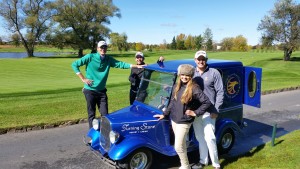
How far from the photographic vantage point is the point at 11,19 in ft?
204

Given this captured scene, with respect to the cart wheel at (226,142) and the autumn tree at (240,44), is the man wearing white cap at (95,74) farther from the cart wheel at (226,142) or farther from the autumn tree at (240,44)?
the autumn tree at (240,44)

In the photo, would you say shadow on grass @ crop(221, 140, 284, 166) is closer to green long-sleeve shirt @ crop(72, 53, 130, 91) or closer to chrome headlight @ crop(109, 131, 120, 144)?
chrome headlight @ crop(109, 131, 120, 144)

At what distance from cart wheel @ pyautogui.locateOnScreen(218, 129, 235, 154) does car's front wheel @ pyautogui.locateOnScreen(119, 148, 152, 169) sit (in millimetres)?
1833

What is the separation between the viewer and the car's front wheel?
504cm

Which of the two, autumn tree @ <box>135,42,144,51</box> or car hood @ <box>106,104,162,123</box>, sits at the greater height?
autumn tree @ <box>135,42,144,51</box>

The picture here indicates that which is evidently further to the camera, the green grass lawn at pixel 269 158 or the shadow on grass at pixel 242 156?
the shadow on grass at pixel 242 156

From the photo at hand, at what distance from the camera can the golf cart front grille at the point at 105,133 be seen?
5.29 m

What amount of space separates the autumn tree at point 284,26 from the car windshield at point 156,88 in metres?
45.7

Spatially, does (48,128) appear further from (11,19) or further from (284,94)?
(11,19)

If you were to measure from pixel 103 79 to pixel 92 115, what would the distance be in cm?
85

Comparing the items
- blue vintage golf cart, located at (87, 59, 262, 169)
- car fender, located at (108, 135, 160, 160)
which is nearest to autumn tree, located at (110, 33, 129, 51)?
blue vintage golf cart, located at (87, 59, 262, 169)

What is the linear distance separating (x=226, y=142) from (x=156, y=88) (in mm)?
2063

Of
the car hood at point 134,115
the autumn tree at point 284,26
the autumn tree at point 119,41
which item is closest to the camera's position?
the car hood at point 134,115

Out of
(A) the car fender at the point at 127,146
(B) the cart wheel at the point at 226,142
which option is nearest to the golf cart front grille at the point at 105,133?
(A) the car fender at the point at 127,146
